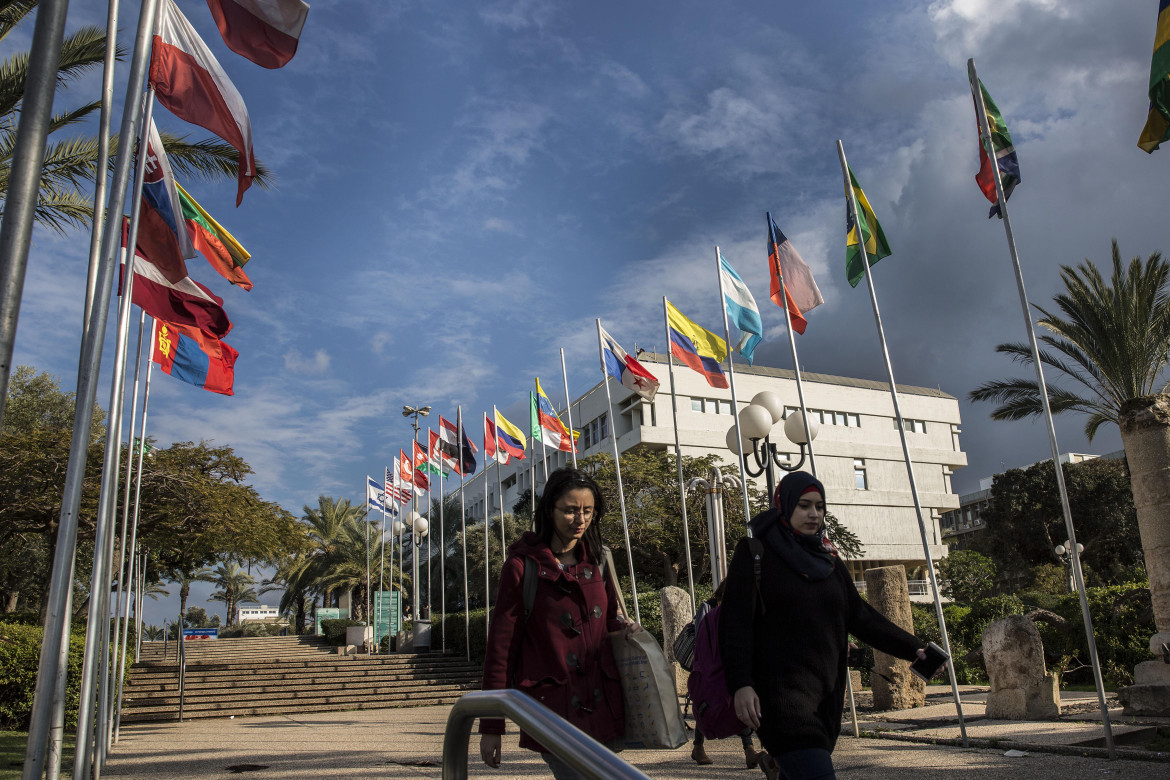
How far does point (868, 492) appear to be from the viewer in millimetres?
48125

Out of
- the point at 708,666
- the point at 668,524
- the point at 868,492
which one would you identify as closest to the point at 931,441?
the point at 868,492

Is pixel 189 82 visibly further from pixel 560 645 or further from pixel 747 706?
pixel 747 706

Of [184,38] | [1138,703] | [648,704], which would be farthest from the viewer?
[1138,703]

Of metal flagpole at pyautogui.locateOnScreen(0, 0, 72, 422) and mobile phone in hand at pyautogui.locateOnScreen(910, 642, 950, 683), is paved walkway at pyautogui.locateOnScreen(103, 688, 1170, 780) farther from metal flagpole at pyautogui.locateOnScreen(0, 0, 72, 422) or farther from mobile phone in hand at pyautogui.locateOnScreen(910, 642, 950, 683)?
metal flagpole at pyautogui.locateOnScreen(0, 0, 72, 422)

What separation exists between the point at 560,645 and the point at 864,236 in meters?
8.39

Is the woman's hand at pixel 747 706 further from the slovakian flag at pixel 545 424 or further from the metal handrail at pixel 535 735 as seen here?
the slovakian flag at pixel 545 424

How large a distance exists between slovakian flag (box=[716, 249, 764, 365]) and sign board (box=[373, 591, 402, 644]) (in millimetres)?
21299

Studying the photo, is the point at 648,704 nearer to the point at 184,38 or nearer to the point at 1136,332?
the point at 184,38

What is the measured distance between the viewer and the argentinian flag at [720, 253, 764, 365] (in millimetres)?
13289

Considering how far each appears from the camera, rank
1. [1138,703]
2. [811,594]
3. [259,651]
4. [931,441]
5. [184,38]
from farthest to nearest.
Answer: [931,441]
[259,651]
[1138,703]
[184,38]
[811,594]

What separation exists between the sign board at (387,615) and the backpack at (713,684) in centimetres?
2860

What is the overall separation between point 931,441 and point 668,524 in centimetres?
2601

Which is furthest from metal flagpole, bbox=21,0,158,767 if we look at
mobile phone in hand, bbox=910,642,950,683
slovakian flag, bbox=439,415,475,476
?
slovakian flag, bbox=439,415,475,476

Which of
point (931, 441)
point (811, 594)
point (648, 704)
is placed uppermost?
point (931, 441)
